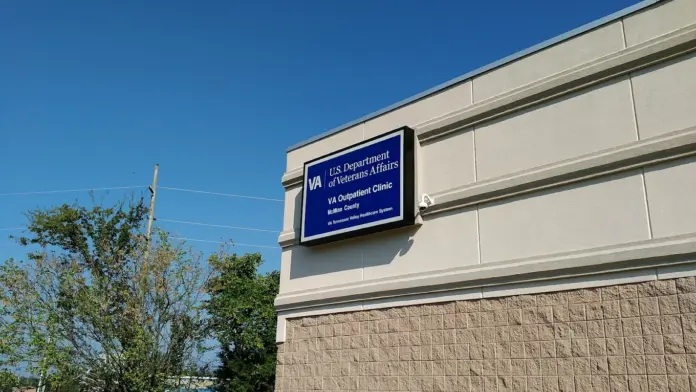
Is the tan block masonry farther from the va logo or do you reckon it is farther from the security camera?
the va logo

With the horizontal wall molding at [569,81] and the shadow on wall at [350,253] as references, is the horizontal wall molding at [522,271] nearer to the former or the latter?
the shadow on wall at [350,253]

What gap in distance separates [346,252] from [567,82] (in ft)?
13.9

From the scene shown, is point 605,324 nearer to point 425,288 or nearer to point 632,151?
point 632,151


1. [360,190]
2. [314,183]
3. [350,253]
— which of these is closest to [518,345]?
[350,253]

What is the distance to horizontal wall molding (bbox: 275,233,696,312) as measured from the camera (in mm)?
6754

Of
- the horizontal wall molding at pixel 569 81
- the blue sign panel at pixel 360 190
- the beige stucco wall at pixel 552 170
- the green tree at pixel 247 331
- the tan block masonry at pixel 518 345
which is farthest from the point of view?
the green tree at pixel 247 331

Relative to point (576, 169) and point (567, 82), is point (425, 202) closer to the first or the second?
point (576, 169)

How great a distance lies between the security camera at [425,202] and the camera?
30.3 feet

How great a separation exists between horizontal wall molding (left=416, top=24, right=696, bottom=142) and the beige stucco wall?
0.01 m

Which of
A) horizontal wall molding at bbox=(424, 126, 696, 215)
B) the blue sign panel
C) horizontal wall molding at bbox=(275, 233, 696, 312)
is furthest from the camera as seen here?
the blue sign panel

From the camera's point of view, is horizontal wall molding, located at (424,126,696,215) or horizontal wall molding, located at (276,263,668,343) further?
horizontal wall molding, located at (424,126,696,215)

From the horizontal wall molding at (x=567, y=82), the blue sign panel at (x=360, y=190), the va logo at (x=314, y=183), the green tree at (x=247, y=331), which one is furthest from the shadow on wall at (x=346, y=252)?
the green tree at (x=247, y=331)

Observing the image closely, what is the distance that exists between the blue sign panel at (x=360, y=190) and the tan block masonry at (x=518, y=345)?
4.42ft

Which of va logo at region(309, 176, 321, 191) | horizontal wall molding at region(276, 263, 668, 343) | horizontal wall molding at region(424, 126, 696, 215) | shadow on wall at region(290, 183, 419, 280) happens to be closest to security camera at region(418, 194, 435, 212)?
horizontal wall molding at region(424, 126, 696, 215)
